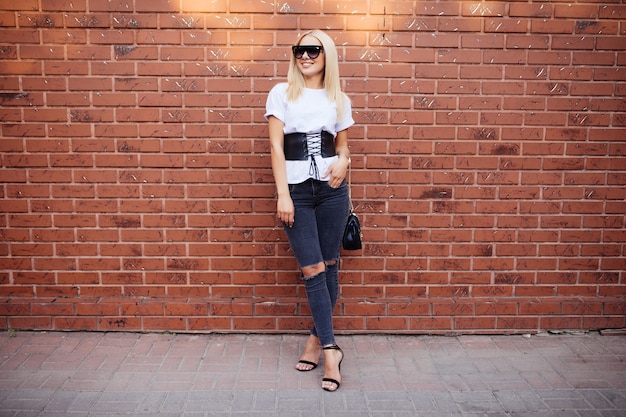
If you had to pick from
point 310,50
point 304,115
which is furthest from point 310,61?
point 304,115

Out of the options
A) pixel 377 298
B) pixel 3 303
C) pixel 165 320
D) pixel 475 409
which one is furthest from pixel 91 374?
pixel 475 409

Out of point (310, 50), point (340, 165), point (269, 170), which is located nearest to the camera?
point (310, 50)

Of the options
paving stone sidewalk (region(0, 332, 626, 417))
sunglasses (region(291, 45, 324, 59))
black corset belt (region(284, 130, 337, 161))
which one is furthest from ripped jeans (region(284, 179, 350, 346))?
sunglasses (region(291, 45, 324, 59))

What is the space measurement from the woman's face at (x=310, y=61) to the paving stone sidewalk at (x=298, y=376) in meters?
1.94

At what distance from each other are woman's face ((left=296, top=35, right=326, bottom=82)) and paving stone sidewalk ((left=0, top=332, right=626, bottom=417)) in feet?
6.37

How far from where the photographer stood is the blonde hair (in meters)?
3.36

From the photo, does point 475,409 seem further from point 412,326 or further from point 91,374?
point 91,374

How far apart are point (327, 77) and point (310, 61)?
0.15 m

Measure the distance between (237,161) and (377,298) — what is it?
147cm

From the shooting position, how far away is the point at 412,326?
4.10m

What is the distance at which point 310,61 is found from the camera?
11.0ft

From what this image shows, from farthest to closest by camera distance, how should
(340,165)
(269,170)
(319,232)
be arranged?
(269,170)
(319,232)
(340,165)

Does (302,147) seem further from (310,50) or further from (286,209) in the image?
(310,50)

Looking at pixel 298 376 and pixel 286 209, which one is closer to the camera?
pixel 286 209
